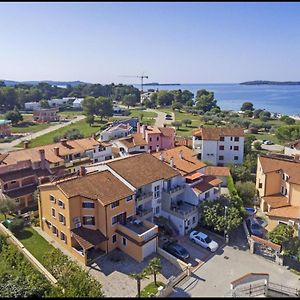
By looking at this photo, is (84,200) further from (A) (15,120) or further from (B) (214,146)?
(A) (15,120)

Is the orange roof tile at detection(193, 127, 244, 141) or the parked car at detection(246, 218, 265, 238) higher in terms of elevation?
the orange roof tile at detection(193, 127, 244, 141)

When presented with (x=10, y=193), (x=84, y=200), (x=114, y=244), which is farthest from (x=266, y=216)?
(x=10, y=193)

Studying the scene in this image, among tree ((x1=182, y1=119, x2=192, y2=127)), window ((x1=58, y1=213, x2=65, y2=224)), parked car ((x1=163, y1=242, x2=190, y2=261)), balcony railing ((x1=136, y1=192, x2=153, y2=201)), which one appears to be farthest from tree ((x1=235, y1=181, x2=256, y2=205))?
tree ((x1=182, y1=119, x2=192, y2=127))

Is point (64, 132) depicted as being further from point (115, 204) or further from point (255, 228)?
point (255, 228)

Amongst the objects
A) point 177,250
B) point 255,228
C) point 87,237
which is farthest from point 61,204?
point 255,228

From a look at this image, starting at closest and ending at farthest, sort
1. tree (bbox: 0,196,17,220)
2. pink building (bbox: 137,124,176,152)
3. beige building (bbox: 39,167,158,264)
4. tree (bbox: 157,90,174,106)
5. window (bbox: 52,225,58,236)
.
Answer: beige building (bbox: 39,167,158,264) → window (bbox: 52,225,58,236) → tree (bbox: 0,196,17,220) → pink building (bbox: 137,124,176,152) → tree (bbox: 157,90,174,106)

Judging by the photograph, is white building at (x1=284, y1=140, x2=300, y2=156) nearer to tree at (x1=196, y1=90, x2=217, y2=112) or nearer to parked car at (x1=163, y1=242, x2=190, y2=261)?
parked car at (x1=163, y1=242, x2=190, y2=261)
